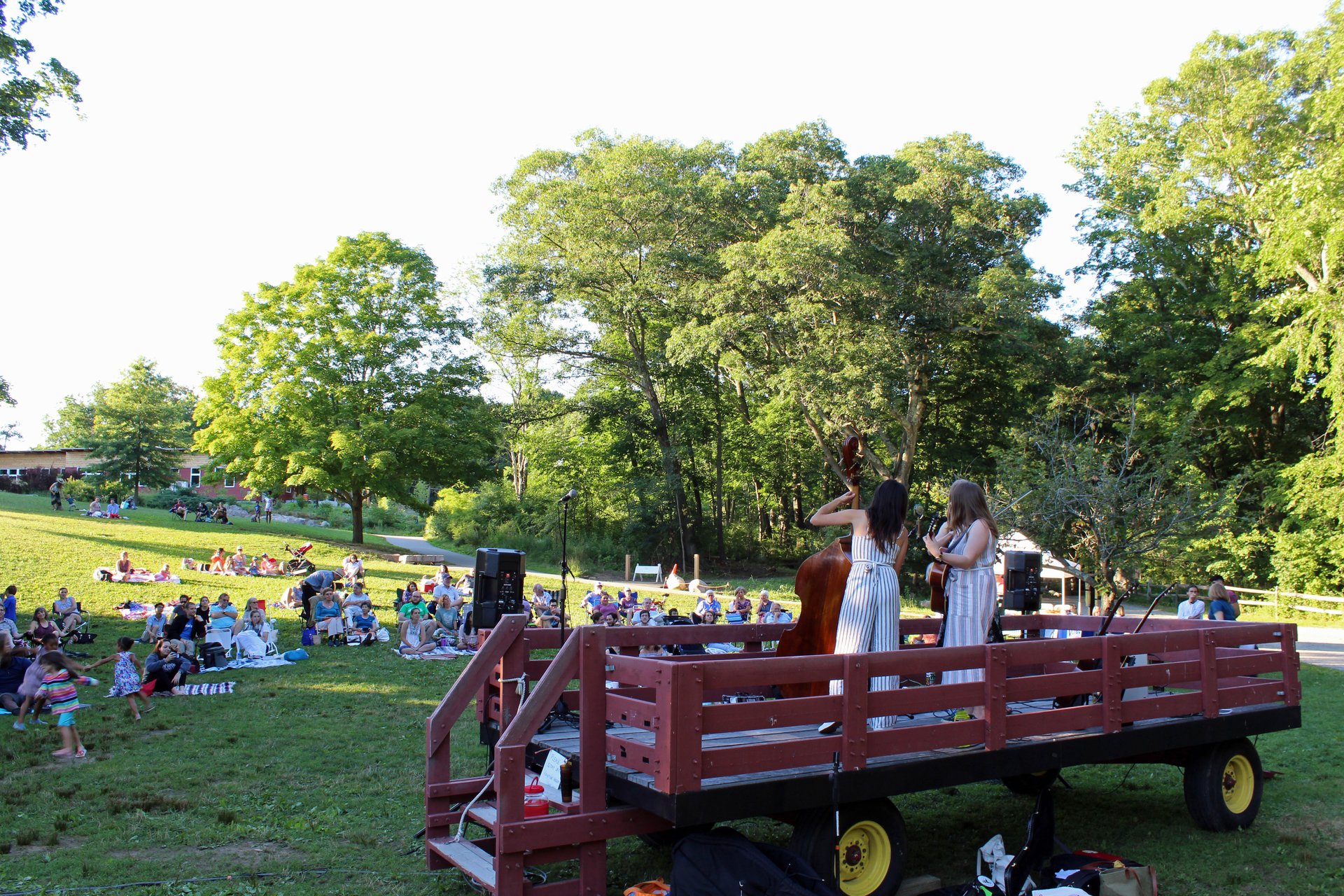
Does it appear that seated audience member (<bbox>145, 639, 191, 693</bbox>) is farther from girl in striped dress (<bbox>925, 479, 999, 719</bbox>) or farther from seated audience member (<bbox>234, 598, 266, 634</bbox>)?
girl in striped dress (<bbox>925, 479, 999, 719</bbox>)

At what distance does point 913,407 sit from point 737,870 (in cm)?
2749

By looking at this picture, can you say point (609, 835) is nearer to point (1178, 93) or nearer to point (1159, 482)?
point (1159, 482)

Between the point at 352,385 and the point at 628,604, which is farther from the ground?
the point at 352,385

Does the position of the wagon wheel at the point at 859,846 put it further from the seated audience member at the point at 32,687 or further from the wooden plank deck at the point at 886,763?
the seated audience member at the point at 32,687

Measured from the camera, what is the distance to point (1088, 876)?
4.84 meters

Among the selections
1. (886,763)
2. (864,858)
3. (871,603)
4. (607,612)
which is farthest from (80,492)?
(886,763)

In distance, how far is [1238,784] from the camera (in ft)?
22.3

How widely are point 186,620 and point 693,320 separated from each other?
757 inches

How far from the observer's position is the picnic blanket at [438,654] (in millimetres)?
15523

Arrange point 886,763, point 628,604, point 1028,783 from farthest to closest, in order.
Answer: point 628,604 → point 1028,783 → point 886,763

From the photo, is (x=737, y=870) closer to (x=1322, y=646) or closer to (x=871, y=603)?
(x=871, y=603)

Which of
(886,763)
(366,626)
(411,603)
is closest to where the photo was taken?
(886,763)

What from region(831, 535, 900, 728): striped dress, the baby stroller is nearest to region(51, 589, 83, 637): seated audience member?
the baby stroller

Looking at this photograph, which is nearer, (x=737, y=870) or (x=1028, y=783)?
(x=737, y=870)
